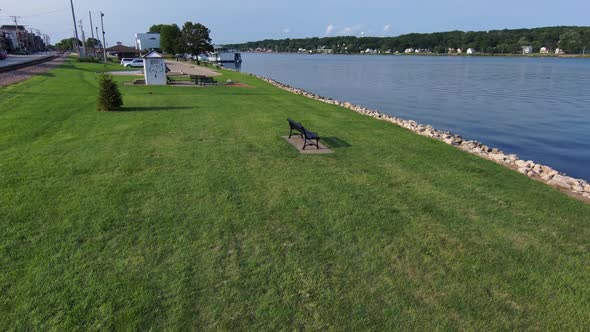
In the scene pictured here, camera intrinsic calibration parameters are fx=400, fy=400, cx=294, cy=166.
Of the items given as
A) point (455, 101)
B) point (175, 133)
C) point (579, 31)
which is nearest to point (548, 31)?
point (579, 31)

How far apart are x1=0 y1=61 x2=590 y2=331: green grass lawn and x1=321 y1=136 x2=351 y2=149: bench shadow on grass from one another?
25.1 inches

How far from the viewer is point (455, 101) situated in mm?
29156

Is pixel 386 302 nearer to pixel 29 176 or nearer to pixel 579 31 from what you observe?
pixel 29 176

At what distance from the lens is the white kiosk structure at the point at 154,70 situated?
2573cm

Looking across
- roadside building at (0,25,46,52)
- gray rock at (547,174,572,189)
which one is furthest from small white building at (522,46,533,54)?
gray rock at (547,174,572,189)

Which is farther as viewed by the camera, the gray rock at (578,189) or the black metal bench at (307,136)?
the black metal bench at (307,136)

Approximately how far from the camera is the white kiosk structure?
25.7 metres

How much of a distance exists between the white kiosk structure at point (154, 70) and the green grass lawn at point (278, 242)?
17.0 m

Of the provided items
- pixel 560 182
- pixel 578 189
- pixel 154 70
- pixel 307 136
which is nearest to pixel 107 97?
pixel 307 136

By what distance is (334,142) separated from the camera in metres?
10.7

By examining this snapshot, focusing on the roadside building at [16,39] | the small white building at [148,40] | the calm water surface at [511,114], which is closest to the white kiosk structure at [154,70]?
the calm water surface at [511,114]

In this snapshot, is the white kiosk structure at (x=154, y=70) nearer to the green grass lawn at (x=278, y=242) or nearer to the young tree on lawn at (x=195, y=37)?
the green grass lawn at (x=278, y=242)

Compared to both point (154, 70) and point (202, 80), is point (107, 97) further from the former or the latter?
point (202, 80)

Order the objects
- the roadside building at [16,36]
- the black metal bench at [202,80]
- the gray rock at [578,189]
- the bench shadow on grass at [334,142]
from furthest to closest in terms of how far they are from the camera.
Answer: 1. the roadside building at [16,36]
2. the black metal bench at [202,80]
3. the bench shadow on grass at [334,142]
4. the gray rock at [578,189]
